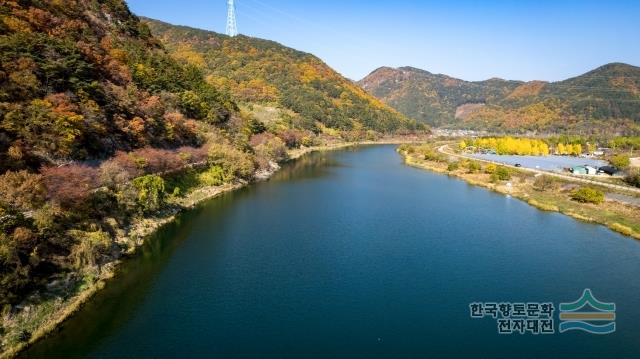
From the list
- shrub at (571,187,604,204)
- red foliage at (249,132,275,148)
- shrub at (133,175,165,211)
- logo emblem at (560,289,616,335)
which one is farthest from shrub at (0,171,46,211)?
shrub at (571,187,604,204)

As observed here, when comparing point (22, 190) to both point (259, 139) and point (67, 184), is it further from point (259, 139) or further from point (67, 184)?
point (259, 139)

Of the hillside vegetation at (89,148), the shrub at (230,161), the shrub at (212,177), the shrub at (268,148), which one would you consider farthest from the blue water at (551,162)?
the shrub at (212,177)

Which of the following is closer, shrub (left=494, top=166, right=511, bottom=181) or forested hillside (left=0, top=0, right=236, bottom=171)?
forested hillside (left=0, top=0, right=236, bottom=171)

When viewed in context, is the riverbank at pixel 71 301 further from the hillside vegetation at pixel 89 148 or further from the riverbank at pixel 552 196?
the riverbank at pixel 552 196

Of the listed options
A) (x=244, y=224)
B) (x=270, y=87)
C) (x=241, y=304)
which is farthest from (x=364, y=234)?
(x=270, y=87)

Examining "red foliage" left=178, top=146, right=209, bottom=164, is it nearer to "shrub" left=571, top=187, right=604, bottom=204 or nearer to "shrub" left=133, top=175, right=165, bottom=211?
"shrub" left=133, top=175, right=165, bottom=211

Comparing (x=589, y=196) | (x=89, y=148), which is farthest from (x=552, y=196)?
(x=89, y=148)

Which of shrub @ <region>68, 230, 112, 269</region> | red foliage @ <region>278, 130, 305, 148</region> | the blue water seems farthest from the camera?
red foliage @ <region>278, 130, 305, 148</region>
